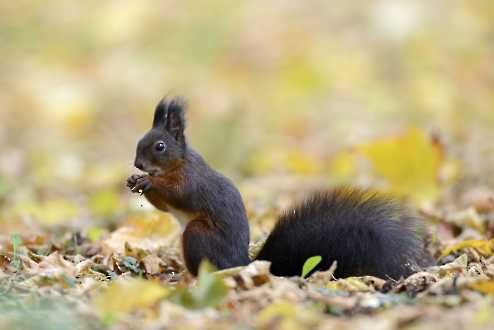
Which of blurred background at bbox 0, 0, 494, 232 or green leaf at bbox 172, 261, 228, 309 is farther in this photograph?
blurred background at bbox 0, 0, 494, 232

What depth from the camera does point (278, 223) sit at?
3416mm

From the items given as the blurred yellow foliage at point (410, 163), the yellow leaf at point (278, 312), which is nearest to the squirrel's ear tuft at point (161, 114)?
the yellow leaf at point (278, 312)

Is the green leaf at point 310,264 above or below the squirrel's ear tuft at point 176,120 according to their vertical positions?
below

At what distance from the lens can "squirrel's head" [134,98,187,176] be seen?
11.2 ft

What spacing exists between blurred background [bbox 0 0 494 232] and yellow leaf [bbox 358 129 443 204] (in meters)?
0.78

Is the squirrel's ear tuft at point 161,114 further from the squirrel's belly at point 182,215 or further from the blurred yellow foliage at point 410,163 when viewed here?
the blurred yellow foliage at point 410,163

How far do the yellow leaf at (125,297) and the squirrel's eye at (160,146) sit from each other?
0.96 metres

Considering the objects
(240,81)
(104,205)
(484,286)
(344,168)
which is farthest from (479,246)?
(240,81)

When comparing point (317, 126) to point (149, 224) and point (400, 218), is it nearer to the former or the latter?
point (149, 224)

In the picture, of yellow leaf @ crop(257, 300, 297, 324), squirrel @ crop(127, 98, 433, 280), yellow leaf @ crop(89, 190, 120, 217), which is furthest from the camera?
yellow leaf @ crop(89, 190, 120, 217)

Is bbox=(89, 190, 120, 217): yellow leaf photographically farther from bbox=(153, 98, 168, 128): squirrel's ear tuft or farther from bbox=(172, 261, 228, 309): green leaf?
bbox=(172, 261, 228, 309): green leaf

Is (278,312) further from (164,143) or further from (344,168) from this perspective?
(344,168)

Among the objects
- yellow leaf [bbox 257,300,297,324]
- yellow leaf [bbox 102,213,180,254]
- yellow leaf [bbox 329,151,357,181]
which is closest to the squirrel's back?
yellow leaf [bbox 102,213,180,254]

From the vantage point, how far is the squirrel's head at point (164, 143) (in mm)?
3404
